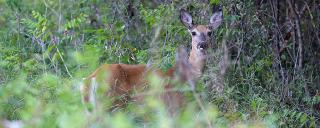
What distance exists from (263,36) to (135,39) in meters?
2.03

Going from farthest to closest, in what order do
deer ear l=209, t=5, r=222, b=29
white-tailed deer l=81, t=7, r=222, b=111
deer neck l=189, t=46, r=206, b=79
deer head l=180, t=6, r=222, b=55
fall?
deer ear l=209, t=5, r=222, b=29 → deer head l=180, t=6, r=222, b=55 → deer neck l=189, t=46, r=206, b=79 → white-tailed deer l=81, t=7, r=222, b=111

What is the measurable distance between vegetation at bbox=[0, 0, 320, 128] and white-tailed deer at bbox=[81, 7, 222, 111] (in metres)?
0.13

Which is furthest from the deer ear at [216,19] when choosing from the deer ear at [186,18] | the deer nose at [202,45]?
the deer nose at [202,45]

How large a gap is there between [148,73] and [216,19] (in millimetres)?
1543

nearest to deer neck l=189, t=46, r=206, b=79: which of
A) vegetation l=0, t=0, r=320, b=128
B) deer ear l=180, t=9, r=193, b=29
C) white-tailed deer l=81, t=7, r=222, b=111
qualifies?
white-tailed deer l=81, t=7, r=222, b=111

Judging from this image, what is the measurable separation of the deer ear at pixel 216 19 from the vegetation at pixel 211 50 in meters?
0.08

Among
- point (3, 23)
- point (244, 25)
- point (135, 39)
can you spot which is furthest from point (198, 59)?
point (3, 23)

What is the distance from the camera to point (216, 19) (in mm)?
8672

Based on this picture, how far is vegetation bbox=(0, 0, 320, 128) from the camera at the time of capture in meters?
6.86

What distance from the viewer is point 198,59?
840 centimetres

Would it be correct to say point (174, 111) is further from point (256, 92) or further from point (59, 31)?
point (59, 31)

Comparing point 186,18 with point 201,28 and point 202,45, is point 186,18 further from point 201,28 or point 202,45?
point 202,45

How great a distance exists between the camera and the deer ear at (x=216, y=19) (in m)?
8.62

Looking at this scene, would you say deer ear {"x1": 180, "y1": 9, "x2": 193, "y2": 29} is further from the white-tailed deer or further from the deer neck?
the deer neck
